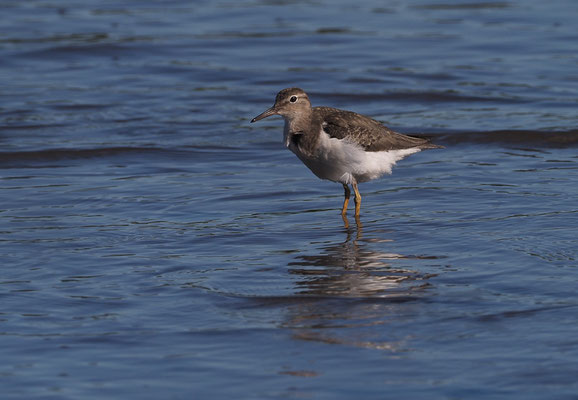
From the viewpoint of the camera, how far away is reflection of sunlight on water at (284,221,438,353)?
6355 mm

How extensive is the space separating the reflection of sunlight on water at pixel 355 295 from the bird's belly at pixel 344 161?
1.00 metres

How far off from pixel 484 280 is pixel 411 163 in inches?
171

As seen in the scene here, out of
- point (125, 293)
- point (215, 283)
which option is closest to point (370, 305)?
point (215, 283)

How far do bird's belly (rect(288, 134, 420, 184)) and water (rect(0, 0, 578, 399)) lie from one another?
1.32 ft

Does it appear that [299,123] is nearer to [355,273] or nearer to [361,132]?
[361,132]

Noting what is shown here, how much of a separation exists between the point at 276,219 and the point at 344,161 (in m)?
0.85

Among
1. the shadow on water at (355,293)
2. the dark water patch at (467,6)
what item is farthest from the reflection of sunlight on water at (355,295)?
the dark water patch at (467,6)

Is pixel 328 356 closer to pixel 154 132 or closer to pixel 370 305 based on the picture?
pixel 370 305

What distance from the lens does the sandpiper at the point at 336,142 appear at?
9359 millimetres

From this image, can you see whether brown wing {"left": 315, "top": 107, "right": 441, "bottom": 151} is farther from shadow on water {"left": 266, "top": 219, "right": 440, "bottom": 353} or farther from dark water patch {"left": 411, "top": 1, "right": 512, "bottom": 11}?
dark water patch {"left": 411, "top": 1, "right": 512, "bottom": 11}

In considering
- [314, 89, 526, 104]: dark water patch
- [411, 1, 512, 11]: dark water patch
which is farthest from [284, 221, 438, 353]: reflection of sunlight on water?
[411, 1, 512, 11]: dark water patch

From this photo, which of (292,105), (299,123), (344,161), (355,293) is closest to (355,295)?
(355,293)

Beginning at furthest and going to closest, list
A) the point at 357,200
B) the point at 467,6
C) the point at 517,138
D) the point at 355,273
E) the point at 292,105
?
the point at 467,6, the point at 517,138, the point at 357,200, the point at 292,105, the point at 355,273

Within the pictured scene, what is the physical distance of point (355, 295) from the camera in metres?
7.16
